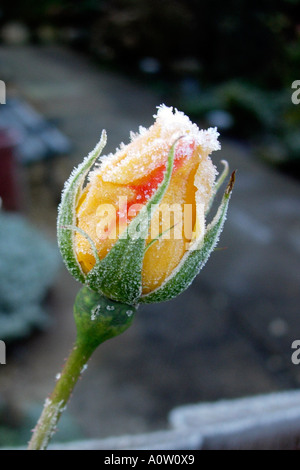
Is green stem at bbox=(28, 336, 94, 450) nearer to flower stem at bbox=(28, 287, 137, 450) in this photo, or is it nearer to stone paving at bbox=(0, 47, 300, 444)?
flower stem at bbox=(28, 287, 137, 450)

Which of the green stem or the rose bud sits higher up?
the rose bud

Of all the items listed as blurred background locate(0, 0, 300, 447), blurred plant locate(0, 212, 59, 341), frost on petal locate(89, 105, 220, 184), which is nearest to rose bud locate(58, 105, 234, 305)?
frost on petal locate(89, 105, 220, 184)

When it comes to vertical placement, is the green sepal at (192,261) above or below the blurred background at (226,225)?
below

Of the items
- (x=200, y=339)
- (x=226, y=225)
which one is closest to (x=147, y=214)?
(x=200, y=339)

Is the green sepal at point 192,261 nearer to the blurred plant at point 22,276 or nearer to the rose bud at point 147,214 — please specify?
the rose bud at point 147,214

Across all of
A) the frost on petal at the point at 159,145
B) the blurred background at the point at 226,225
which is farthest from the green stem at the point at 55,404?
the blurred background at the point at 226,225

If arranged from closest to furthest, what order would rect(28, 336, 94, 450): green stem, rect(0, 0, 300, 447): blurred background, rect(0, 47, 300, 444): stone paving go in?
1. rect(28, 336, 94, 450): green stem
2. rect(0, 47, 300, 444): stone paving
3. rect(0, 0, 300, 447): blurred background

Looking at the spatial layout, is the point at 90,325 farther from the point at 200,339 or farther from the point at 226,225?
the point at 226,225
